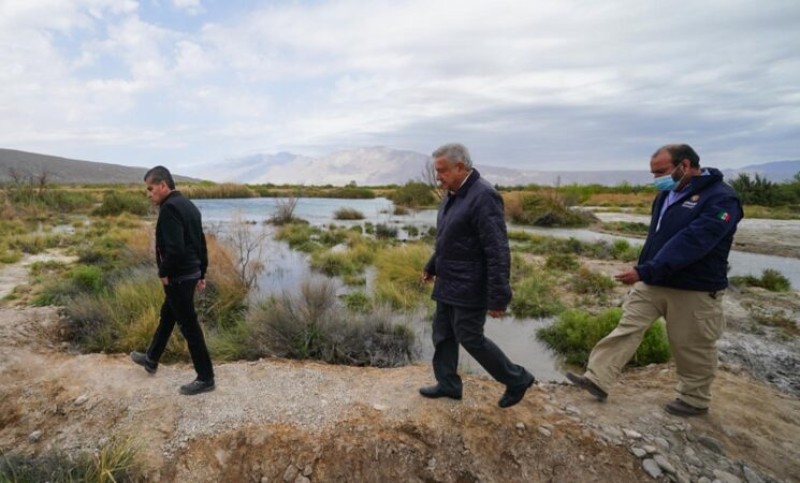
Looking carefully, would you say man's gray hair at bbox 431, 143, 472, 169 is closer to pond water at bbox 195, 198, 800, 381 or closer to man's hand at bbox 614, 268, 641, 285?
man's hand at bbox 614, 268, 641, 285

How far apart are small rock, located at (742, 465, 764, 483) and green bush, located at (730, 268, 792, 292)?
22.6 feet

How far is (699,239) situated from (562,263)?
8044 millimetres

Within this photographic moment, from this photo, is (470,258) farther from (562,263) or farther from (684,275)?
(562,263)

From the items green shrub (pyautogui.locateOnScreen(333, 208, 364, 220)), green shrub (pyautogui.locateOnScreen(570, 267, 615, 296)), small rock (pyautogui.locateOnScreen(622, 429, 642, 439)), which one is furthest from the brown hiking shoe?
green shrub (pyautogui.locateOnScreen(333, 208, 364, 220))

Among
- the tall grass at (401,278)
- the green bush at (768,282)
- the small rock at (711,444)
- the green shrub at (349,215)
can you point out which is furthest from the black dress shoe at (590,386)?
the green shrub at (349,215)

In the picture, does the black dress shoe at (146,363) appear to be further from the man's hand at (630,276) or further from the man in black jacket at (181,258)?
the man's hand at (630,276)

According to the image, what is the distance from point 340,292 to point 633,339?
19.7 feet

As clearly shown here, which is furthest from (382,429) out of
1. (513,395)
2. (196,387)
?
(196,387)

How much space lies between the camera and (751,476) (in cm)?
276

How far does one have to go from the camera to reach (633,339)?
3258 mm

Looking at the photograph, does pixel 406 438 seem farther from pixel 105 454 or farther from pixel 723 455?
pixel 723 455

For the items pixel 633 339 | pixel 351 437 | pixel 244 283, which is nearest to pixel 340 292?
pixel 244 283

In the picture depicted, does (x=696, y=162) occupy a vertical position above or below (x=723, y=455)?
above

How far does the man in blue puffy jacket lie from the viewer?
2857mm
